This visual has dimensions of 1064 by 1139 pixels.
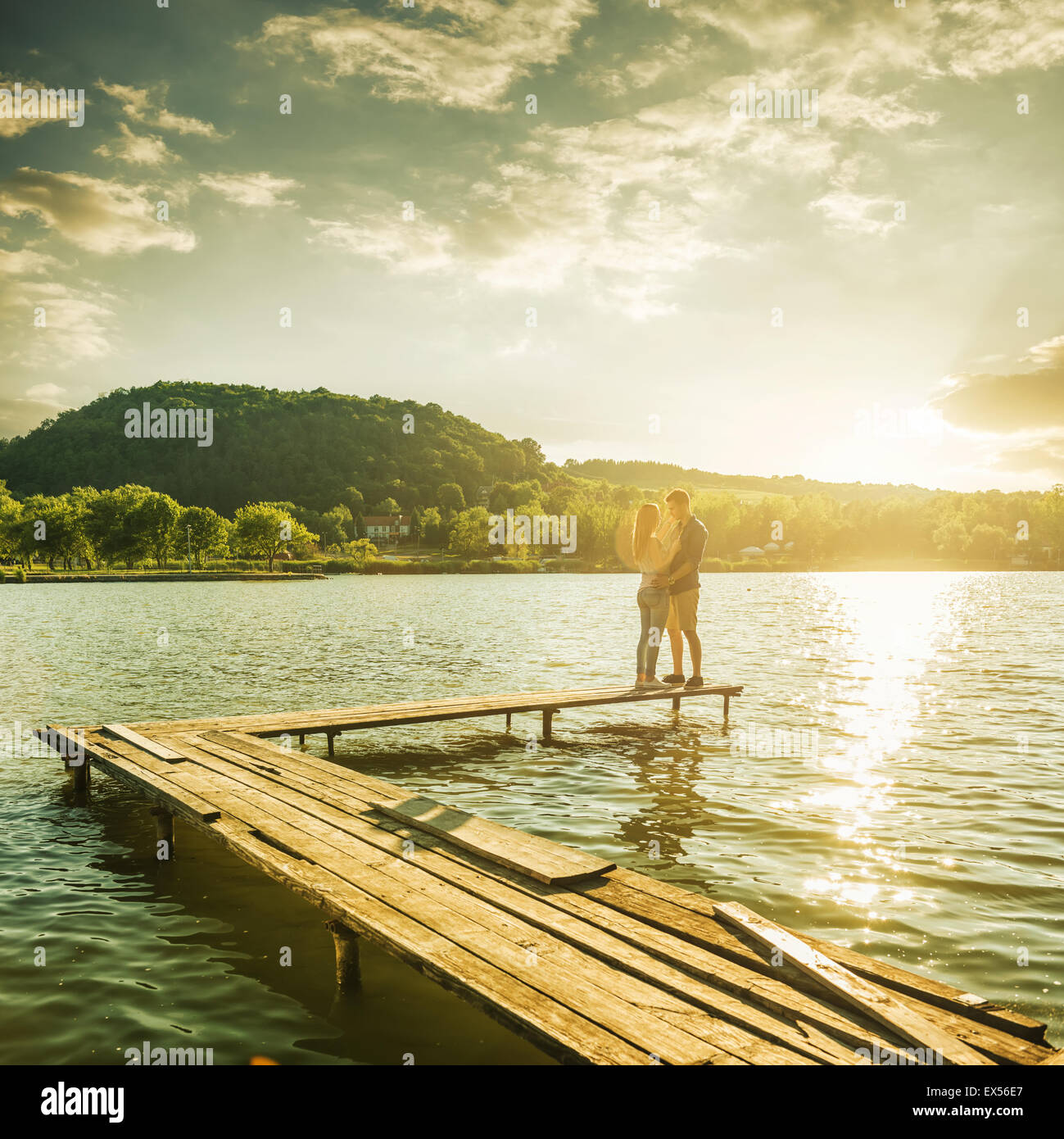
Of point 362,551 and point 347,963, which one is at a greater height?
point 362,551

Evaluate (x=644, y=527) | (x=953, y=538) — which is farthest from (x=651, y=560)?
(x=953, y=538)

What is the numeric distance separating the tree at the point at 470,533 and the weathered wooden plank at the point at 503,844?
146m

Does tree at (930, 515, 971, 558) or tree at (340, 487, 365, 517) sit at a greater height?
tree at (340, 487, 365, 517)

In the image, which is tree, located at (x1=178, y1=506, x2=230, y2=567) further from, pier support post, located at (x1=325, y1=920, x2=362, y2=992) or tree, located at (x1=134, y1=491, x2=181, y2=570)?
pier support post, located at (x1=325, y1=920, x2=362, y2=992)

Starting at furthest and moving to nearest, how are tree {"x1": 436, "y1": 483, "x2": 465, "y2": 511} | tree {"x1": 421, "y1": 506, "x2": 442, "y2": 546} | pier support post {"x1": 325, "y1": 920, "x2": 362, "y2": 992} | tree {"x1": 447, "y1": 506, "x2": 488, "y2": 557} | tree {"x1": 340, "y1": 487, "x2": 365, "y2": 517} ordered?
tree {"x1": 436, "y1": 483, "x2": 465, "y2": 511} → tree {"x1": 340, "y1": 487, "x2": 365, "y2": 517} → tree {"x1": 421, "y1": 506, "x2": 442, "y2": 546} → tree {"x1": 447, "y1": 506, "x2": 488, "y2": 557} → pier support post {"x1": 325, "y1": 920, "x2": 362, "y2": 992}

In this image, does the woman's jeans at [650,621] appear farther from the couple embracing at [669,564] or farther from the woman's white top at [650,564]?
the woman's white top at [650,564]

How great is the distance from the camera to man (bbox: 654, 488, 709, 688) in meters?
13.5

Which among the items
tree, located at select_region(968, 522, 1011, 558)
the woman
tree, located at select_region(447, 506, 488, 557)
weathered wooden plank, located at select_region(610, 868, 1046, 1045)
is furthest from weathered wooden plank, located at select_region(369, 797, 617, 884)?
tree, located at select_region(968, 522, 1011, 558)

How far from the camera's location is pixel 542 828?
31.3 feet

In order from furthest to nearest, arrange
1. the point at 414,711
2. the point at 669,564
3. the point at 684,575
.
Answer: the point at 684,575 → the point at 669,564 → the point at 414,711

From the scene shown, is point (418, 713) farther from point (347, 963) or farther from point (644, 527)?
point (347, 963)

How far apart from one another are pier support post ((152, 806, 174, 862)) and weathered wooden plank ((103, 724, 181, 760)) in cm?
158

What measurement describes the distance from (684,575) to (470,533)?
13997cm

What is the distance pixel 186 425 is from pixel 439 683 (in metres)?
166
